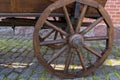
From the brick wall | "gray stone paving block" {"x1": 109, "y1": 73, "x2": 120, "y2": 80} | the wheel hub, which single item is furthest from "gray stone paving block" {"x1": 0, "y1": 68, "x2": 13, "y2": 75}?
the brick wall

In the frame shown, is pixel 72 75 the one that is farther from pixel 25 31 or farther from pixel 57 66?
pixel 25 31

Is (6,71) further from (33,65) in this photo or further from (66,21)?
(66,21)

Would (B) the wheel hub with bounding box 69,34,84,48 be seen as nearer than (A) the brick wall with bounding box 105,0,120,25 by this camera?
Yes

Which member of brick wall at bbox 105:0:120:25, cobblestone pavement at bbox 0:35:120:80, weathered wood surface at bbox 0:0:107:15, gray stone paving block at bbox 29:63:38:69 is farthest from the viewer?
brick wall at bbox 105:0:120:25

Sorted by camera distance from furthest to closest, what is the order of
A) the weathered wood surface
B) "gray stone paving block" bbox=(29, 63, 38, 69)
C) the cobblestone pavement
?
"gray stone paving block" bbox=(29, 63, 38, 69)
the cobblestone pavement
the weathered wood surface

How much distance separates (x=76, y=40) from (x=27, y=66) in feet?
3.34

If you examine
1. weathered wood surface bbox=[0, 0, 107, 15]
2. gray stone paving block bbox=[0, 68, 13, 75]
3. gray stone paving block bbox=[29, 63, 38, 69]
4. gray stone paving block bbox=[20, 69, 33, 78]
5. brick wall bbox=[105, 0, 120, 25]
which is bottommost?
gray stone paving block bbox=[29, 63, 38, 69]

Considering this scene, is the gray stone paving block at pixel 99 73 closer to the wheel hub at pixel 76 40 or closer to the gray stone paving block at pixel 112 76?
the gray stone paving block at pixel 112 76

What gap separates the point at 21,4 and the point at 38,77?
2.99 ft

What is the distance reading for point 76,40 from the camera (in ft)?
11.6

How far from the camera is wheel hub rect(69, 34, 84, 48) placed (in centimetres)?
351

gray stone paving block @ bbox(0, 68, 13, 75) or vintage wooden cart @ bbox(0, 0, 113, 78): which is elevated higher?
vintage wooden cart @ bbox(0, 0, 113, 78)

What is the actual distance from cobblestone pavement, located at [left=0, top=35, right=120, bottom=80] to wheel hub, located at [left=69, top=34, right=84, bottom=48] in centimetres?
43

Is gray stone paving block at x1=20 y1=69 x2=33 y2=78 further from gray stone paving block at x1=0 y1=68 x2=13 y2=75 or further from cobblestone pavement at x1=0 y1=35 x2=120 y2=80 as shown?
gray stone paving block at x1=0 y1=68 x2=13 y2=75
